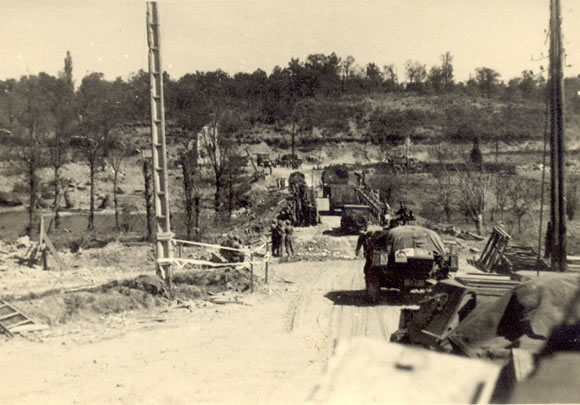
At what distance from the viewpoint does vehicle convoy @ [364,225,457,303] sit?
44.6 feet

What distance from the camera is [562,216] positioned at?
16797 mm

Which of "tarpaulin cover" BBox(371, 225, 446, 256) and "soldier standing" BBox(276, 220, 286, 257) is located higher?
"tarpaulin cover" BBox(371, 225, 446, 256)

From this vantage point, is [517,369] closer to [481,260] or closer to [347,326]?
[347,326]

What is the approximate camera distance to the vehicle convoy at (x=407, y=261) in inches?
535

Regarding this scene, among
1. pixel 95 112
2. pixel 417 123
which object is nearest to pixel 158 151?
pixel 95 112

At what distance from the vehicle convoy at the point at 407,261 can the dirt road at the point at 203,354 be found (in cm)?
65

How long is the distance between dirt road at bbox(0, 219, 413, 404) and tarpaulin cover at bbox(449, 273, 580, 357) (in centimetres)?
262

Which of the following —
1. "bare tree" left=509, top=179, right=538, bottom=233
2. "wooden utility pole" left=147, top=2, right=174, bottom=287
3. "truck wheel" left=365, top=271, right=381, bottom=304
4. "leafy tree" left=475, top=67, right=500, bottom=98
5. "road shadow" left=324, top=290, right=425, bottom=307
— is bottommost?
"road shadow" left=324, top=290, right=425, bottom=307

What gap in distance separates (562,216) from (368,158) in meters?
59.8

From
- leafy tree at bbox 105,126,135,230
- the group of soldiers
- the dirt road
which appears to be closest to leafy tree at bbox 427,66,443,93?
leafy tree at bbox 105,126,135,230

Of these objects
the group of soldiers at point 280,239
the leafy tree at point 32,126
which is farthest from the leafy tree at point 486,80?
the group of soldiers at point 280,239

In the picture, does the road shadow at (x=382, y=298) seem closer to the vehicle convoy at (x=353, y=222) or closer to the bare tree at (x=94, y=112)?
the vehicle convoy at (x=353, y=222)

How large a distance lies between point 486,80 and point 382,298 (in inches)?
4071

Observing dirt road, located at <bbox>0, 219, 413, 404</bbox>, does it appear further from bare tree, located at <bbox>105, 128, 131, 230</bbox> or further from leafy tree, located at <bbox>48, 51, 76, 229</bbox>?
leafy tree, located at <bbox>48, 51, 76, 229</bbox>
